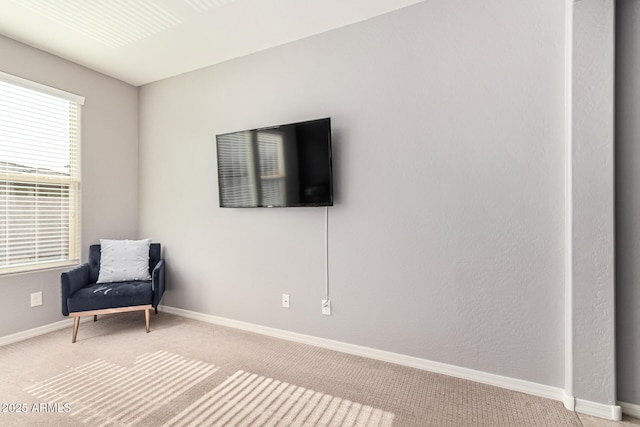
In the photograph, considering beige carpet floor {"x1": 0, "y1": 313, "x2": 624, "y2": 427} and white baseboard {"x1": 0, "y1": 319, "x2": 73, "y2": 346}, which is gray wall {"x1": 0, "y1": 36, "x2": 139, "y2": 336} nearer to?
white baseboard {"x1": 0, "y1": 319, "x2": 73, "y2": 346}

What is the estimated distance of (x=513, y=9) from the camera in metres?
2.01

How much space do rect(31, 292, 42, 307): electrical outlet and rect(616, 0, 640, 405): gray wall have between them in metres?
4.48

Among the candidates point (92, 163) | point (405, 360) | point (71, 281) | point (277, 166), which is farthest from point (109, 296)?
point (405, 360)

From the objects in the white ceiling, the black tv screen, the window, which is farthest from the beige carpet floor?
the white ceiling

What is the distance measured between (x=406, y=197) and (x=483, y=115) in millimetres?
739

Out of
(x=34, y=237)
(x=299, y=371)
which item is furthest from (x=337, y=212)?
(x=34, y=237)

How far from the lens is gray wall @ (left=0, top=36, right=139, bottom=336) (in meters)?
2.77

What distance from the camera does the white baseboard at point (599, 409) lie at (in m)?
1.70

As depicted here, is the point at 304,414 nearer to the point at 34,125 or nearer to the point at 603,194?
the point at 603,194

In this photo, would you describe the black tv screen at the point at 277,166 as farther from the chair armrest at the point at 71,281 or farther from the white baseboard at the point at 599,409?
the white baseboard at the point at 599,409

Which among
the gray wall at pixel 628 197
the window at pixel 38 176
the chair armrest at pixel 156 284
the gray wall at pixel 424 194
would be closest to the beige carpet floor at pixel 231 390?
the gray wall at pixel 424 194

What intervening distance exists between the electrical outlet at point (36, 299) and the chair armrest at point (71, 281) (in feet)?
1.29

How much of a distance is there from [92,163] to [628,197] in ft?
14.7

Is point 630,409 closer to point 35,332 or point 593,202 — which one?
point 593,202
